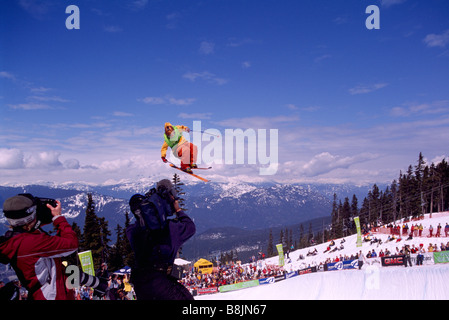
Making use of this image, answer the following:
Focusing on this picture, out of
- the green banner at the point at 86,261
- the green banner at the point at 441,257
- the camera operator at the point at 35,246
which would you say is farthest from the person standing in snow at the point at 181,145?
the green banner at the point at 441,257

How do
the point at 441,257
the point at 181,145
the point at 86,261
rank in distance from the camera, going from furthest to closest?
the point at 441,257
the point at 86,261
the point at 181,145

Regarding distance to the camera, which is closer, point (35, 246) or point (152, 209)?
point (35, 246)

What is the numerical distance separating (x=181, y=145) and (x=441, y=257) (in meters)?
20.3

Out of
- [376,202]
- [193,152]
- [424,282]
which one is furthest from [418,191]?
[193,152]

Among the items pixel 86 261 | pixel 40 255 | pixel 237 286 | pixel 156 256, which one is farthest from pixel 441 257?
pixel 40 255

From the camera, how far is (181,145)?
190 inches

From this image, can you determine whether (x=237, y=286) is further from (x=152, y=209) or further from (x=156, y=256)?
(x=152, y=209)

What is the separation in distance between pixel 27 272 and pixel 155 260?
1209 mm

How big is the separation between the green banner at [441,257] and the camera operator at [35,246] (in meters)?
21.6

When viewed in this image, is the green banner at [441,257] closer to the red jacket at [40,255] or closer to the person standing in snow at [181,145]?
the person standing in snow at [181,145]

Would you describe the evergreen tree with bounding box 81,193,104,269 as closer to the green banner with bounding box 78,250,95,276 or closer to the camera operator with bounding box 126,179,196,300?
the green banner with bounding box 78,250,95,276

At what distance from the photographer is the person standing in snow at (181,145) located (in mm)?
4797
